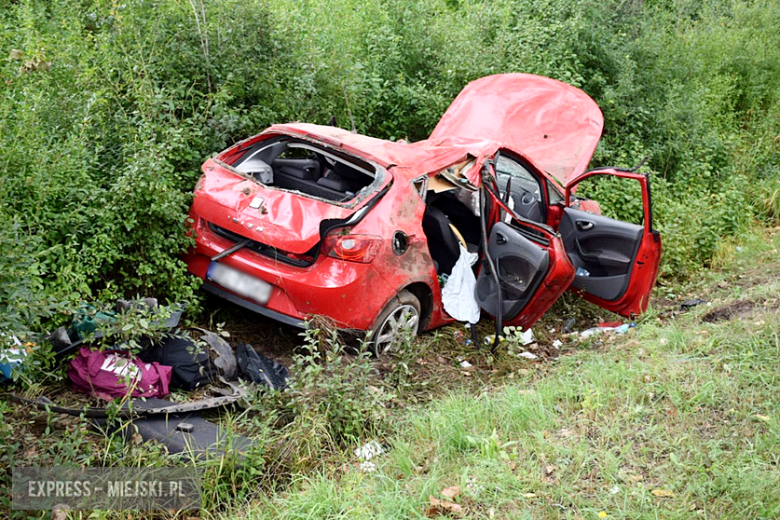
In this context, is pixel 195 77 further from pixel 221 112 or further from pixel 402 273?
pixel 402 273

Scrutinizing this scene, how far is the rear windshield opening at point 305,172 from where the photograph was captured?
556cm

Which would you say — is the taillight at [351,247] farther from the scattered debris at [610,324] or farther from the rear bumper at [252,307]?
the scattered debris at [610,324]

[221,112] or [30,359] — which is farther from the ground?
[221,112]

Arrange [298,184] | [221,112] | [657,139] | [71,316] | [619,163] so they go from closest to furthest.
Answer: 1. [71,316]
2. [298,184]
3. [221,112]
4. [619,163]
5. [657,139]

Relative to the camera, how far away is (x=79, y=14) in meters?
6.93

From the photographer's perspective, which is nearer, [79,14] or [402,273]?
[402,273]

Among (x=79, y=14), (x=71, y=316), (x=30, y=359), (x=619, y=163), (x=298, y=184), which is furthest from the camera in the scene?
(x=619, y=163)

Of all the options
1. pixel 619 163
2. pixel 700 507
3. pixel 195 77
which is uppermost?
pixel 195 77

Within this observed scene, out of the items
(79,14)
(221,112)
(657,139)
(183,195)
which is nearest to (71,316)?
(183,195)

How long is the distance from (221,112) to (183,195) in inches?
54.8

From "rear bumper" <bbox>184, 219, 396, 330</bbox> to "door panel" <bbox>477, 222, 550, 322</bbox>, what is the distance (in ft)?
3.49

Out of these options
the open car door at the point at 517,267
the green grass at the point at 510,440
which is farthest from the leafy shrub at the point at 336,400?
the open car door at the point at 517,267

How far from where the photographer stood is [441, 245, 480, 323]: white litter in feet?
19.1

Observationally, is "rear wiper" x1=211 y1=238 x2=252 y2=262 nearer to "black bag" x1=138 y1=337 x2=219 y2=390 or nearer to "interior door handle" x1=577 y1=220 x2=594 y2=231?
"black bag" x1=138 y1=337 x2=219 y2=390
